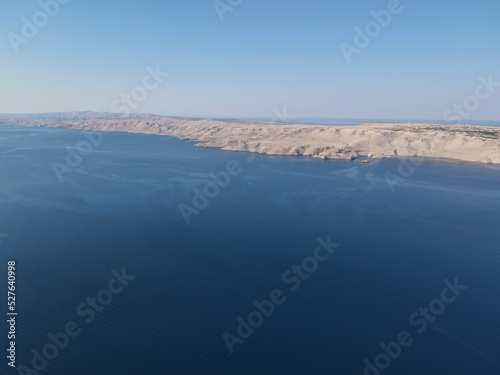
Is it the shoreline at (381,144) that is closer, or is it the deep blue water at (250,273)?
the deep blue water at (250,273)

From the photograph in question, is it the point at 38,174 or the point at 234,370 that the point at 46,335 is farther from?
the point at 38,174

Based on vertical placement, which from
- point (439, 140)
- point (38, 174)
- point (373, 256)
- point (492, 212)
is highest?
point (38, 174)

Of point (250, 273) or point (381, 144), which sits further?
point (381, 144)

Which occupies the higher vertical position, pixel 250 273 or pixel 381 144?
pixel 381 144

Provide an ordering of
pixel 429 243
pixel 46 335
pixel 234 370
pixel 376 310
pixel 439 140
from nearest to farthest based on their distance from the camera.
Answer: pixel 234 370 → pixel 46 335 → pixel 376 310 → pixel 429 243 → pixel 439 140

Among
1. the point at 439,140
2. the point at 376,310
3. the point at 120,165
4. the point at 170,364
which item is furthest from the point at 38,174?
the point at 439,140

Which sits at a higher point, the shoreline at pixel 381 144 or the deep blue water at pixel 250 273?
the shoreline at pixel 381 144

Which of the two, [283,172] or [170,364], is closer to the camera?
[170,364]

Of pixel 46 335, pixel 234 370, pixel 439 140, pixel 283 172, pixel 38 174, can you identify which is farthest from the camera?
pixel 439 140
